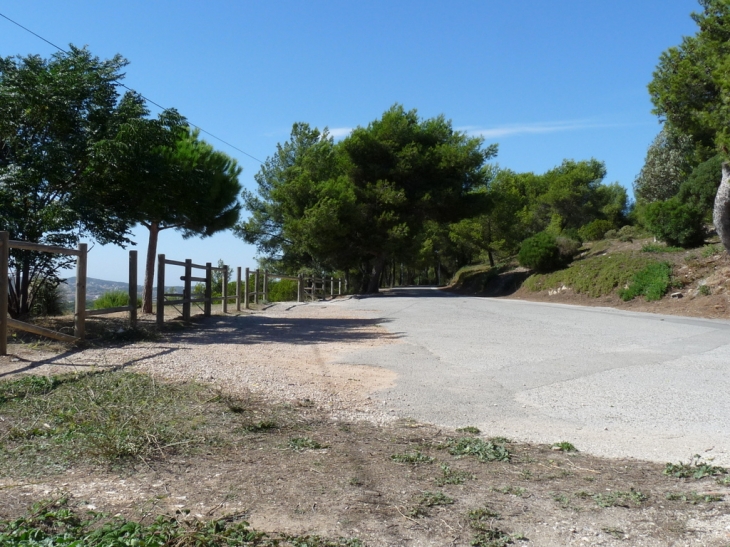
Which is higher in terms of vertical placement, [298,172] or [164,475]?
[298,172]

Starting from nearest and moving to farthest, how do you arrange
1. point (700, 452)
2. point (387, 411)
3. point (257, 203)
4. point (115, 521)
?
point (115, 521) → point (700, 452) → point (387, 411) → point (257, 203)

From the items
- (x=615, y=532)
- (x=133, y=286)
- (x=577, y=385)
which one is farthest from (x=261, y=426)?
(x=133, y=286)

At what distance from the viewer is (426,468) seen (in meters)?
4.70

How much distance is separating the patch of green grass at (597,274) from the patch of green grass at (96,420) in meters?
22.6

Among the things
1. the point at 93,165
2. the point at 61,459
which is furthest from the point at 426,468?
the point at 93,165

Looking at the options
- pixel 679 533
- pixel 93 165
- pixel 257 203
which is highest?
pixel 257 203

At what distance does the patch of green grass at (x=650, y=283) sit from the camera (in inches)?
919

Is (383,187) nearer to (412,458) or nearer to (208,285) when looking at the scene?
(208,285)

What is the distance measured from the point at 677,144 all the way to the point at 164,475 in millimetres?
41099

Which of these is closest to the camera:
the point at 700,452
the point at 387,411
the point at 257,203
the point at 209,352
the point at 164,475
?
the point at 164,475

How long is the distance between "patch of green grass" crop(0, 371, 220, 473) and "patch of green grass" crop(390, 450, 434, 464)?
1410 millimetres

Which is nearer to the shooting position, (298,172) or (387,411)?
(387,411)

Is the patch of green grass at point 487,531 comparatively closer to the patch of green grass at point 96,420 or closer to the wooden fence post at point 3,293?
the patch of green grass at point 96,420

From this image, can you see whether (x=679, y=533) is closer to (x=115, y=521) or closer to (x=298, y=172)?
(x=115, y=521)
